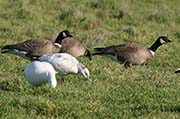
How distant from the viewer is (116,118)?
7043mm

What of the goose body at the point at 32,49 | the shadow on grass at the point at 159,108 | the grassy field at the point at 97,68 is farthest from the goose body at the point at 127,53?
the shadow on grass at the point at 159,108

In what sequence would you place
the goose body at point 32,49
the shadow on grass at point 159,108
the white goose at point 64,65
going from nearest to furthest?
the shadow on grass at point 159,108, the white goose at point 64,65, the goose body at point 32,49

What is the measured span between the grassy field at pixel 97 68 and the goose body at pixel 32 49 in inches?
5.6

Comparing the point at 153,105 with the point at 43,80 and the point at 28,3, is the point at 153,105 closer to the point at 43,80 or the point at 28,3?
the point at 43,80

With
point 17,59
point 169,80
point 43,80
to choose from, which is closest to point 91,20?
point 17,59

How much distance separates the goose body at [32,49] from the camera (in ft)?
36.1

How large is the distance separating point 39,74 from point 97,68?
1.94 metres

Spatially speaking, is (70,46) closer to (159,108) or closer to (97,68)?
(97,68)

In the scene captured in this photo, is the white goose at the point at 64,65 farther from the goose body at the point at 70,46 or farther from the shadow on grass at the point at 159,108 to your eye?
the goose body at the point at 70,46

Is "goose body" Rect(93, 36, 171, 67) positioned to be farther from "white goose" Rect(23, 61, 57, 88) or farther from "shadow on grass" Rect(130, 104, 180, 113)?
"shadow on grass" Rect(130, 104, 180, 113)

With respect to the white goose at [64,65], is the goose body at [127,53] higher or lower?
lower

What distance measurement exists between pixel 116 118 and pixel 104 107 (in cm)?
35

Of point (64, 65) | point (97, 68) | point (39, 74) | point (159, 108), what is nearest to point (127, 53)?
point (97, 68)

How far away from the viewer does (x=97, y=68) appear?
9812 mm
